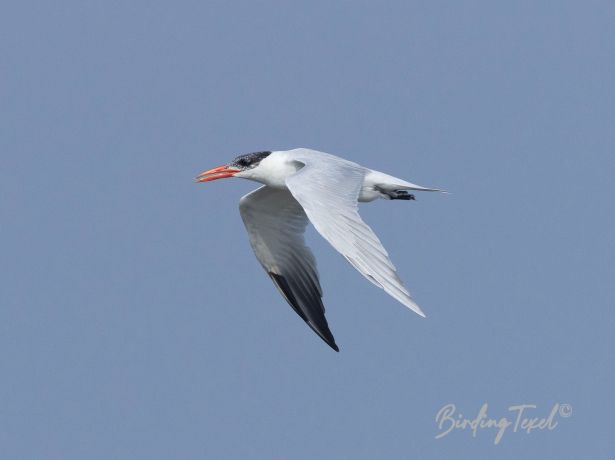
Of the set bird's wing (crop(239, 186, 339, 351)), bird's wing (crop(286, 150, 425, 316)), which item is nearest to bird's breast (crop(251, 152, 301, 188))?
bird's wing (crop(286, 150, 425, 316))

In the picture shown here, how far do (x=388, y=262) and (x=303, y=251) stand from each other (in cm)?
430

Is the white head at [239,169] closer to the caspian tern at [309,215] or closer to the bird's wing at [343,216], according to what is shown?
the caspian tern at [309,215]

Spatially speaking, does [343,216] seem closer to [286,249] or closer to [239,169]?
[239,169]

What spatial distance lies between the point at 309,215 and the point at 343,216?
0.33 metres

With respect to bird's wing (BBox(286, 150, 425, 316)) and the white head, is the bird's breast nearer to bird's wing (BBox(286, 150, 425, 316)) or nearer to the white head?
the white head

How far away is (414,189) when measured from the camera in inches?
438

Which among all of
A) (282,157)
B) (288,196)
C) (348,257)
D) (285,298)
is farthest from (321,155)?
(348,257)

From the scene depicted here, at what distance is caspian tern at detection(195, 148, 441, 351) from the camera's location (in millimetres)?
8391

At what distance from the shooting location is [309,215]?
883 centimetres

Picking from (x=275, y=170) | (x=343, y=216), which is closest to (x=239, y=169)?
(x=275, y=170)

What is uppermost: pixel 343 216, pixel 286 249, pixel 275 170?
→ pixel 275 170

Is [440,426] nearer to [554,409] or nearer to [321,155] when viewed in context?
[554,409]

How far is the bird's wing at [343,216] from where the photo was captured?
26.7ft

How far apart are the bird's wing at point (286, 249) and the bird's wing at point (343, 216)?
1.56 m
